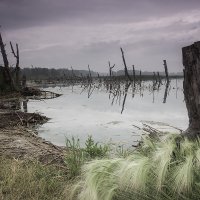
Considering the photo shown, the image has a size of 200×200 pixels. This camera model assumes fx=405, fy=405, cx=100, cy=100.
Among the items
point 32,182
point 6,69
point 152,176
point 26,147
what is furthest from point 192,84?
point 6,69

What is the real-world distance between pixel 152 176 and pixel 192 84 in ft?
4.39

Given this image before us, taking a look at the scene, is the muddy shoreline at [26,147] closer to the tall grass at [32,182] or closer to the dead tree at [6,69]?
the tall grass at [32,182]

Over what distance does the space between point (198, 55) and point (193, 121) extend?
77cm

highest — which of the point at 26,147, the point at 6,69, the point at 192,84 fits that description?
the point at 6,69

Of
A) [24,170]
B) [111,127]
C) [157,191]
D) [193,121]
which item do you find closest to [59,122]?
[111,127]

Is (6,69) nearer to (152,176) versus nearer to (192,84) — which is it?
(192,84)

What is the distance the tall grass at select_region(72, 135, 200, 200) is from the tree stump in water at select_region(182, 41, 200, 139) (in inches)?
17.0

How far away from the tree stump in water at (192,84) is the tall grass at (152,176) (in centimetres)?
43

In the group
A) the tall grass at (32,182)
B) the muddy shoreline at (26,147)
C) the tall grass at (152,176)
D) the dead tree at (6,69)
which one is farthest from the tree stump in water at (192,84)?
the dead tree at (6,69)

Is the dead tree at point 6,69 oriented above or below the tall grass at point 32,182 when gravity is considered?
above

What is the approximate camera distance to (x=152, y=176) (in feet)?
12.8

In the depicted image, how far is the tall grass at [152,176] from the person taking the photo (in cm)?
360

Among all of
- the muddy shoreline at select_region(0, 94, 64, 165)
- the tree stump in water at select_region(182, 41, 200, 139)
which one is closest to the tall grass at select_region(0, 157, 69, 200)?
the muddy shoreline at select_region(0, 94, 64, 165)

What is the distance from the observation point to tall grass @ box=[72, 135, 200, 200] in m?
3.60
